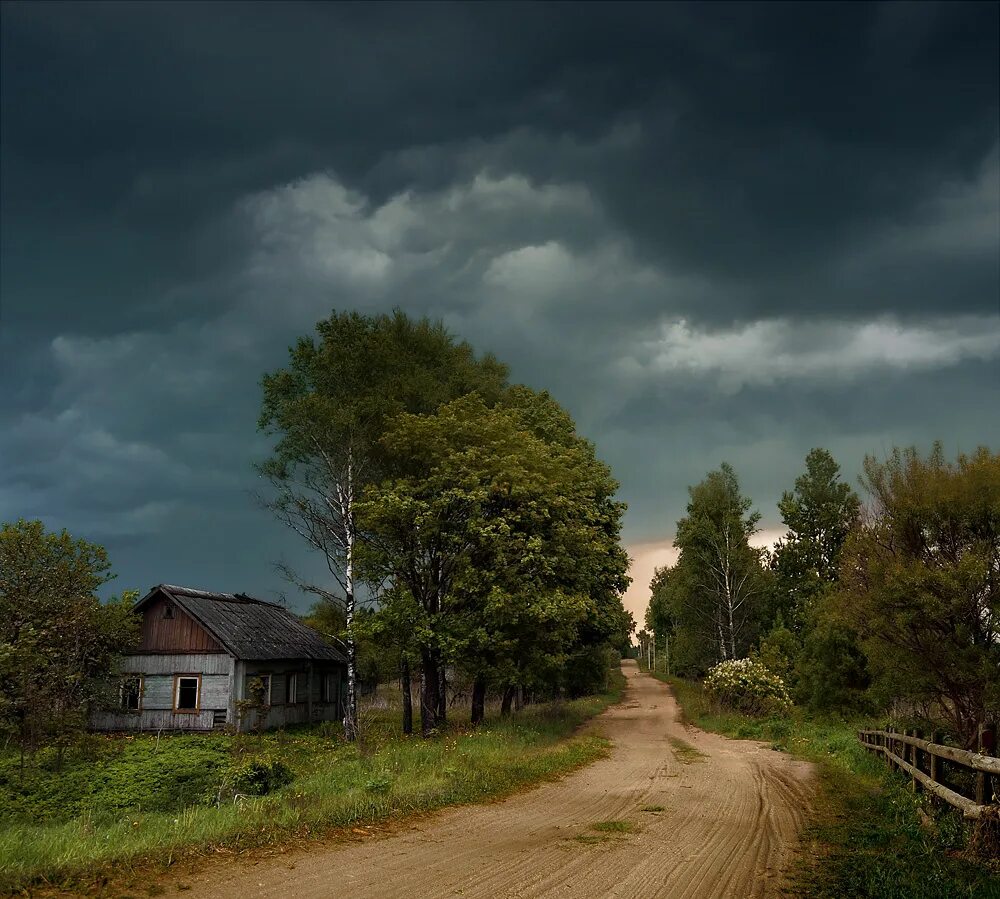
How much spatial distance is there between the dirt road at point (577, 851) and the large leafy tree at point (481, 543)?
8.34 m

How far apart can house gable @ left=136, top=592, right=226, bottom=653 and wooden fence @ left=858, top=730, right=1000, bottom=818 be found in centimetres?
3017

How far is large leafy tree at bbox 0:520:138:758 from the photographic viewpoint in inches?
1098

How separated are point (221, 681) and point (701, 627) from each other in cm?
3405

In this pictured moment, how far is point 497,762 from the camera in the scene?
18172 millimetres

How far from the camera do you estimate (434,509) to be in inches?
991

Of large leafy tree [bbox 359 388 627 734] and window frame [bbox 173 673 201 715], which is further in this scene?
window frame [bbox 173 673 201 715]

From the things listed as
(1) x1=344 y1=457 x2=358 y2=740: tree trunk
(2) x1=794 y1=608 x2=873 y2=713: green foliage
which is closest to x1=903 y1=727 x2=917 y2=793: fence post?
(2) x1=794 y1=608 x2=873 y2=713: green foliage

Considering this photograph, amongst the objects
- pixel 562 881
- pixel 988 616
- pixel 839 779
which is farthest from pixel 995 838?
pixel 839 779

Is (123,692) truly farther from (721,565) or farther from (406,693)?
(721,565)

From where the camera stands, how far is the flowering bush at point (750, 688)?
3388cm

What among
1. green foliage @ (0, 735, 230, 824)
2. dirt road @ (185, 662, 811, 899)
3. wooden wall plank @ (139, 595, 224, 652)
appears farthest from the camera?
wooden wall plank @ (139, 595, 224, 652)

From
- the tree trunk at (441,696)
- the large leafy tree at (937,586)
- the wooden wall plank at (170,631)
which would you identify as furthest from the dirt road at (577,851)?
the wooden wall plank at (170,631)

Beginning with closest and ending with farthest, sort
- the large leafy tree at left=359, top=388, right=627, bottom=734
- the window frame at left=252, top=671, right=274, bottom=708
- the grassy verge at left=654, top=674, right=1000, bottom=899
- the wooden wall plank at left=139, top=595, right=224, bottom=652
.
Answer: the grassy verge at left=654, top=674, right=1000, bottom=899 < the large leafy tree at left=359, top=388, right=627, bottom=734 < the wooden wall plank at left=139, top=595, right=224, bottom=652 < the window frame at left=252, top=671, right=274, bottom=708

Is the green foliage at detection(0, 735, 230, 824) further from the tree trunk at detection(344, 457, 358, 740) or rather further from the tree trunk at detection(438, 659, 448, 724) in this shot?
the tree trunk at detection(438, 659, 448, 724)
